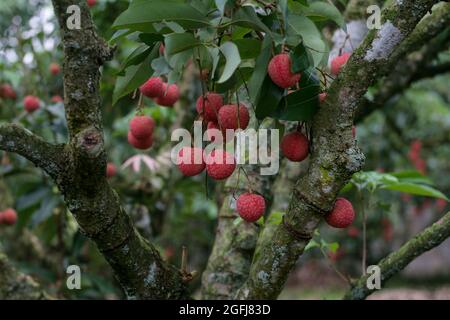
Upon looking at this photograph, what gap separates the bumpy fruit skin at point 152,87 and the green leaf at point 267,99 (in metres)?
0.29

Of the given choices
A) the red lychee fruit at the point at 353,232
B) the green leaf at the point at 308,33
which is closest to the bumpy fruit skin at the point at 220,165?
the green leaf at the point at 308,33

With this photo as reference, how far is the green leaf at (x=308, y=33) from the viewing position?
38.2 inches

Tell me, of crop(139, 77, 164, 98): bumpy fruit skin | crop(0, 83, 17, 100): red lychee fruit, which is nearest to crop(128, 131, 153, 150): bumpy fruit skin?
crop(139, 77, 164, 98): bumpy fruit skin

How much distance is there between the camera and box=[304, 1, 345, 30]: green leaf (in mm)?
1106

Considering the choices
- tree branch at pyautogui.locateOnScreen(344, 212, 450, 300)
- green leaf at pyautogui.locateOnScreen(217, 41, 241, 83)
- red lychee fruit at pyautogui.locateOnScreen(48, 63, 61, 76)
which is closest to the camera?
green leaf at pyautogui.locateOnScreen(217, 41, 241, 83)

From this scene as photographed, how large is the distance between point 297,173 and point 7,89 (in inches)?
61.1

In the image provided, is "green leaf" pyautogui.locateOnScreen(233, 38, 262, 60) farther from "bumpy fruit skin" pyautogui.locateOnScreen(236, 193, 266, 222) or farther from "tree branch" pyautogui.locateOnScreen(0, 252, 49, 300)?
"tree branch" pyautogui.locateOnScreen(0, 252, 49, 300)

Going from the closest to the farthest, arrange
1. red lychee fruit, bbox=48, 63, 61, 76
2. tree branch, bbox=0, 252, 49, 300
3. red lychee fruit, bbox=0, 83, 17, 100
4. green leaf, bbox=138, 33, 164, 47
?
1. green leaf, bbox=138, 33, 164, 47
2. tree branch, bbox=0, 252, 49, 300
3. red lychee fruit, bbox=48, 63, 61, 76
4. red lychee fruit, bbox=0, 83, 17, 100

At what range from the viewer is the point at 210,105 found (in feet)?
3.39

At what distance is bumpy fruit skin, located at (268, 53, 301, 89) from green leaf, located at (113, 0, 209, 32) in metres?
0.13

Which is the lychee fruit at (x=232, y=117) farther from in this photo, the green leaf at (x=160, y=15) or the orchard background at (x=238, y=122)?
the green leaf at (x=160, y=15)

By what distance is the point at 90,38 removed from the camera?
1.03 metres
